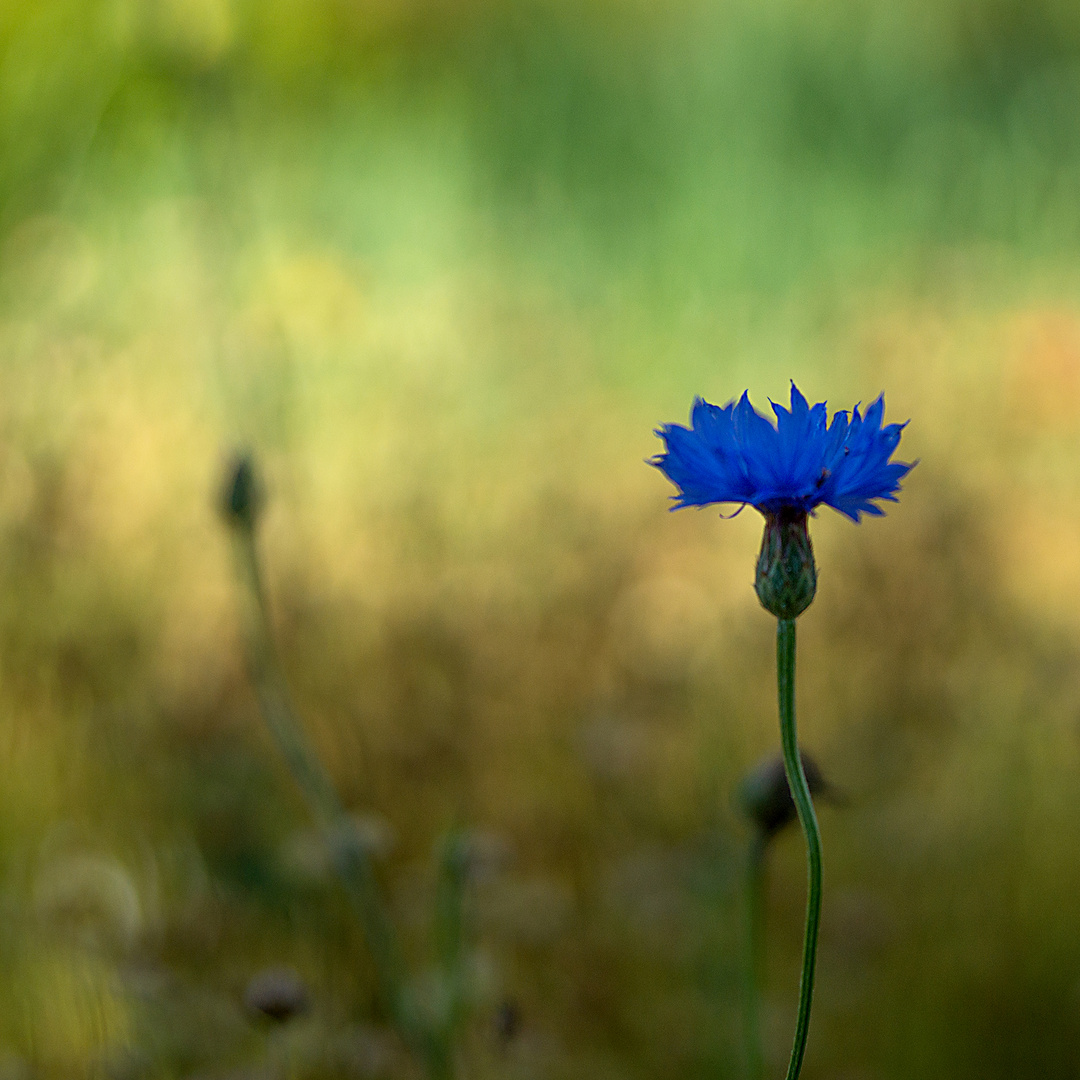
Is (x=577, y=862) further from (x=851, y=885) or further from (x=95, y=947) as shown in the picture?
(x=95, y=947)

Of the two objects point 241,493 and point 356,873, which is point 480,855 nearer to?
point 356,873

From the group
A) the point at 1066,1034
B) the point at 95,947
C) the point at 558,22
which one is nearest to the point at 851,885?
the point at 1066,1034

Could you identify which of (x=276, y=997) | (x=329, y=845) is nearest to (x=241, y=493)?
(x=329, y=845)

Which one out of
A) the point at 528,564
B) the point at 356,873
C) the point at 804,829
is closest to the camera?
the point at 804,829

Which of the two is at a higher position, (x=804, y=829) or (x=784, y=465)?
(x=784, y=465)

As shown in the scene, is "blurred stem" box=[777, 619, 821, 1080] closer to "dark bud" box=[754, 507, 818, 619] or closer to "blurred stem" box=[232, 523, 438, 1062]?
"dark bud" box=[754, 507, 818, 619]

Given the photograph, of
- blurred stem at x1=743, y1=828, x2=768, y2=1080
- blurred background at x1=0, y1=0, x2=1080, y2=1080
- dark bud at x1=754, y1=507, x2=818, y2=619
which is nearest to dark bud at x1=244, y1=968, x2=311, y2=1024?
blurred background at x1=0, y1=0, x2=1080, y2=1080
